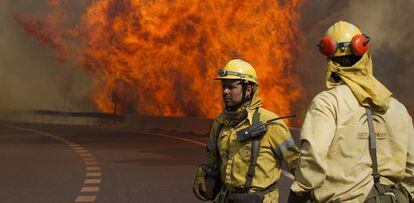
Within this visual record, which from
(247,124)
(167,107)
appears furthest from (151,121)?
(247,124)

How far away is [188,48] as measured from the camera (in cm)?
3694

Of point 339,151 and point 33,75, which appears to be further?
point 33,75

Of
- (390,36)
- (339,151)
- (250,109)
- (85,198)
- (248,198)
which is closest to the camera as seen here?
(339,151)

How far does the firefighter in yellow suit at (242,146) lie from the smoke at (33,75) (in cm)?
6007

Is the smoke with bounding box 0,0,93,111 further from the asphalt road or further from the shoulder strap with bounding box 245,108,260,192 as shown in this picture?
the shoulder strap with bounding box 245,108,260,192

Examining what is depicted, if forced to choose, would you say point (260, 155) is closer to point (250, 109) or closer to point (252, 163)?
point (252, 163)

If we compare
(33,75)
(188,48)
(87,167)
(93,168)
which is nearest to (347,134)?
(93,168)

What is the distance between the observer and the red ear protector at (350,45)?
3492 millimetres

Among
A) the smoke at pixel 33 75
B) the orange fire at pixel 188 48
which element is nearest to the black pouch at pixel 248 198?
the orange fire at pixel 188 48

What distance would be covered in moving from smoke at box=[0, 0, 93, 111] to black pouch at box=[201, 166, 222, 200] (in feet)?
197

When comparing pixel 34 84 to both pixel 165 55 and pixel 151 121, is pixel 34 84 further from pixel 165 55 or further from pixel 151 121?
pixel 151 121

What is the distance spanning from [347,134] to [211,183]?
1.65 meters

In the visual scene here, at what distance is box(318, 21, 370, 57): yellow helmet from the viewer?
138 inches

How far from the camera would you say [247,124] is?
4.68 metres
